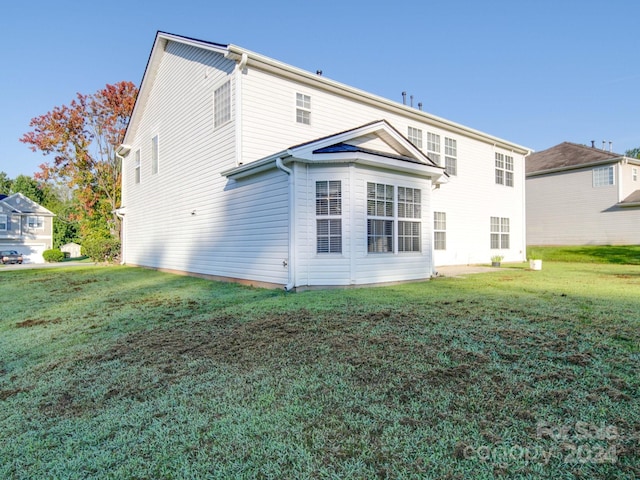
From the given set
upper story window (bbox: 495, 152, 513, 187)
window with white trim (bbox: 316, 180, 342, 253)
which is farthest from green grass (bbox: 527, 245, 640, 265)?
window with white trim (bbox: 316, 180, 342, 253)

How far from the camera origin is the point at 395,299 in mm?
6691

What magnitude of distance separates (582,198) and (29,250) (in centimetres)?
4884

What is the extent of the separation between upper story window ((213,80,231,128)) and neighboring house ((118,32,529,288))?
59 mm

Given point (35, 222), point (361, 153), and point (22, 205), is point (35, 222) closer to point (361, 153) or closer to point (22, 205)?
point (22, 205)

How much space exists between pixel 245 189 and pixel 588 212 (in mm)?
21922

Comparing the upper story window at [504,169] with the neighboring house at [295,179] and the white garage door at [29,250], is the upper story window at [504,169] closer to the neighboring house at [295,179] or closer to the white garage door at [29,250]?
the neighboring house at [295,179]

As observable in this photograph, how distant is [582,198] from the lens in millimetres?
21938

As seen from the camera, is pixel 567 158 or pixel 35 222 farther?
pixel 35 222

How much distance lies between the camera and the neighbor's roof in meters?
21.2

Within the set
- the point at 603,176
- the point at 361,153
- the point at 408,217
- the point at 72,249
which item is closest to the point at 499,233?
the point at 408,217

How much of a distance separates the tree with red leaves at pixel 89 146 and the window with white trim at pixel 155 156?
9.82m

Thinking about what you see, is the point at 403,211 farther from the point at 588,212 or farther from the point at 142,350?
the point at 588,212

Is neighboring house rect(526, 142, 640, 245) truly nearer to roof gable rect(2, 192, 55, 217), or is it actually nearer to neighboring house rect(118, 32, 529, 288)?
neighboring house rect(118, 32, 529, 288)

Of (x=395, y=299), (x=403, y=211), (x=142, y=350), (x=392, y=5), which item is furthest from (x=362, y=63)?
(x=142, y=350)
